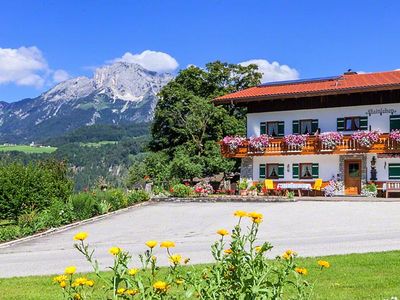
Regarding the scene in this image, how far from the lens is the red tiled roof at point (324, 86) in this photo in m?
31.0

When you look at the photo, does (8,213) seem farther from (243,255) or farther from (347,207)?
(243,255)

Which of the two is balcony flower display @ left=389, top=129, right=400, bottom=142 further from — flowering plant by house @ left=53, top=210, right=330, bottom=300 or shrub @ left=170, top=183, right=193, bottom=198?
flowering plant by house @ left=53, top=210, right=330, bottom=300

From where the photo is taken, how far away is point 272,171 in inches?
1341

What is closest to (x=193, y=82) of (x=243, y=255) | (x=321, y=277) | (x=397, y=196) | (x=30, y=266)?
(x=397, y=196)

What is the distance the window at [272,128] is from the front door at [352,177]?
16.0 feet

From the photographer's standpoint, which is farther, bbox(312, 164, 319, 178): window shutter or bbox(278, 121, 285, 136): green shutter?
bbox(278, 121, 285, 136): green shutter

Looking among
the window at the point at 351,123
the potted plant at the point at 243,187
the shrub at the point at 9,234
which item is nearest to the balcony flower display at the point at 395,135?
the window at the point at 351,123

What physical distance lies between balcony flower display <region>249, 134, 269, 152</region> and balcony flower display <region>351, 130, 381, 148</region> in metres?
5.41

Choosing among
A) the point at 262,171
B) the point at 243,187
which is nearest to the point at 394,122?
the point at 262,171

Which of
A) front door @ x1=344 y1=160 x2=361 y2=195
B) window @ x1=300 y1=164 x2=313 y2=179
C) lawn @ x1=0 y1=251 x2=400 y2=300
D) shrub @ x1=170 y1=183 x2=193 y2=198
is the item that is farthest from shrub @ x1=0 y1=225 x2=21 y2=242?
front door @ x1=344 y1=160 x2=361 y2=195

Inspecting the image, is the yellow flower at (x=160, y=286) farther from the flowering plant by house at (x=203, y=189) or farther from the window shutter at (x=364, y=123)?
the window shutter at (x=364, y=123)

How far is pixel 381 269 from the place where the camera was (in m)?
9.74

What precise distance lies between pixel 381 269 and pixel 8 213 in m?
18.3

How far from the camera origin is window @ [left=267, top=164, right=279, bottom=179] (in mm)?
33875
